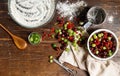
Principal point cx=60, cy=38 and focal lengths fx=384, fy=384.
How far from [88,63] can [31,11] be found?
339 mm

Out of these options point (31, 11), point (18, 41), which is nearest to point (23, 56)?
point (18, 41)

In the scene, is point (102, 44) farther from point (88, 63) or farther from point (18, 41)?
point (18, 41)

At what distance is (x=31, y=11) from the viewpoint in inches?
66.9

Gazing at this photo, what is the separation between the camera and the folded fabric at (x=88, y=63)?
1671mm

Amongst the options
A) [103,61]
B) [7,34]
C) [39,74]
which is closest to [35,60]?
[39,74]

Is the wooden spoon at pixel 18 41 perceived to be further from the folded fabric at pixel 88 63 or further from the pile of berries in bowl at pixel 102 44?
the pile of berries in bowl at pixel 102 44

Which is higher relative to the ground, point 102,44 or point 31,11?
point 31,11

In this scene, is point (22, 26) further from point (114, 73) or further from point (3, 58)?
point (114, 73)

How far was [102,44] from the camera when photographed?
1.67m

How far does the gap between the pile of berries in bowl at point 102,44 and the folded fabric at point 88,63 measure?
0.03m

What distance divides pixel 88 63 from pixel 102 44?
0.10m

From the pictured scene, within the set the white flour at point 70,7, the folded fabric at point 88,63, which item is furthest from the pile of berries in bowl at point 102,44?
the white flour at point 70,7

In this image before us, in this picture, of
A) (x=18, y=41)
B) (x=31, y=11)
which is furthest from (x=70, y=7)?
(x=18, y=41)

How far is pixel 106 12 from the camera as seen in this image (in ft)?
5.61
